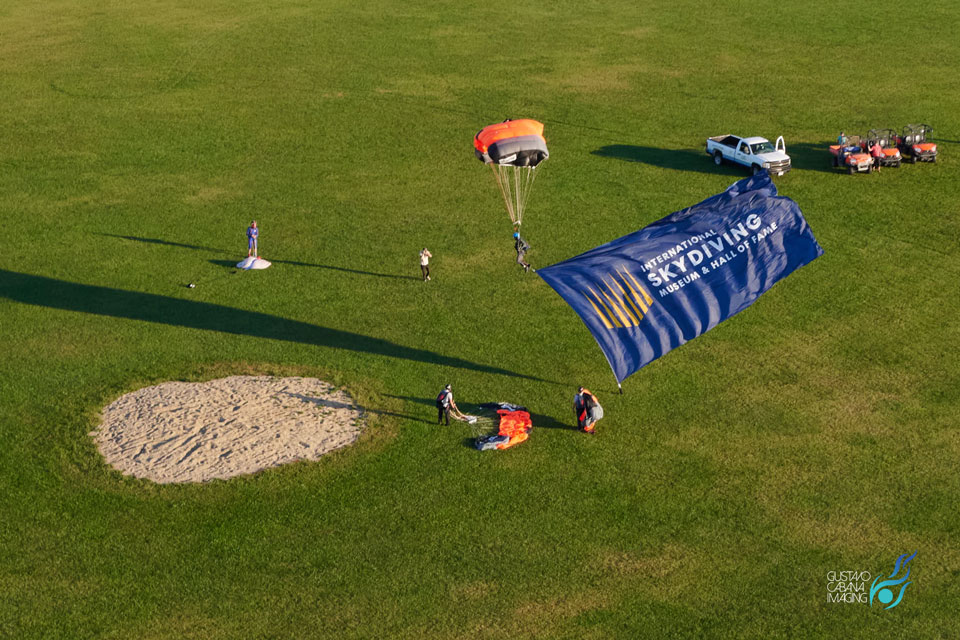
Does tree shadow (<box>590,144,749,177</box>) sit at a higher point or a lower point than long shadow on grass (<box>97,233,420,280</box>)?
higher

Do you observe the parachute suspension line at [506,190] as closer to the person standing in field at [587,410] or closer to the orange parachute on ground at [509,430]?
the orange parachute on ground at [509,430]

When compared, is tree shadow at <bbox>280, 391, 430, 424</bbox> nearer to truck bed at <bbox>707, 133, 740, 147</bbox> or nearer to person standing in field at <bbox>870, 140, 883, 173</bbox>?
truck bed at <bbox>707, 133, 740, 147</bbox>

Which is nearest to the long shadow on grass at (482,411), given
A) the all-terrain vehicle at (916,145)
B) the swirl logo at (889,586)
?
the swirl logo at (889,586)

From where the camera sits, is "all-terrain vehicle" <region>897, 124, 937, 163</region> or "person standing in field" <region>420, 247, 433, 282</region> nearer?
"person standing in field" <region>420, 247, 433, 282</region>

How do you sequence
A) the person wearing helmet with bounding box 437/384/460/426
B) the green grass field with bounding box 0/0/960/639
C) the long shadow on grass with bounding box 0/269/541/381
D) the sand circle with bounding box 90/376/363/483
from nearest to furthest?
the green grass field with bounding box 0/0/960/639
the sand circle with bounding box 90/376/363/483
the person wearing helmet with bounding box 437/384/460/426
the long shadow on grass with bounding box 0/269/541/381

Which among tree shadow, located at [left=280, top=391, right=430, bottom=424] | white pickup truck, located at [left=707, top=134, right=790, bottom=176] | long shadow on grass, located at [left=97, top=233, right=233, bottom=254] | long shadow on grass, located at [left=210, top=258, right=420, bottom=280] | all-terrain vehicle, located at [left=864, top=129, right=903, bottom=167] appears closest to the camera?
tree shadow, located at [left=280, top=391, right=430, bottom=424]

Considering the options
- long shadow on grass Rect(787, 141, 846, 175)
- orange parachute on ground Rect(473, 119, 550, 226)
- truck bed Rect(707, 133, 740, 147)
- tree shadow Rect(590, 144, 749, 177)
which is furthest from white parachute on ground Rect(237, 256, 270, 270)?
long shadow on grass Rect(787, 141, 846, 175)
